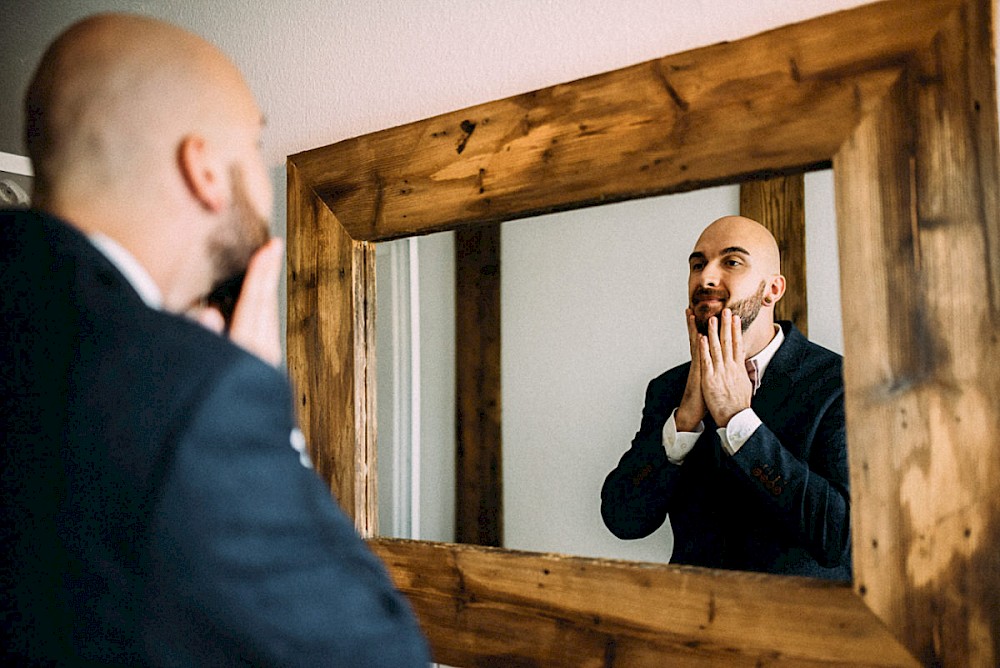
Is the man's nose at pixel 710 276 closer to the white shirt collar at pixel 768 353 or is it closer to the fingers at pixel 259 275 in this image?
the white shirt collar at pixel 768 353

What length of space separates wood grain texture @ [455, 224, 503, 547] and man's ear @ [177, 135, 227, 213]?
487mm

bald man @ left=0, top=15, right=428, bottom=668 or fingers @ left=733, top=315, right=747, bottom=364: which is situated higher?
fingers @ left=733, top=315, right=747, bottom=364

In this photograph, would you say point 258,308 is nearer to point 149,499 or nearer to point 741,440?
point 149,499

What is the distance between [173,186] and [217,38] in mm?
1014

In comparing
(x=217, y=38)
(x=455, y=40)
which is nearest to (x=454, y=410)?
(x=455, y=40)

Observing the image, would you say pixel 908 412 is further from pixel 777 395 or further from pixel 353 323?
pixel 353 323

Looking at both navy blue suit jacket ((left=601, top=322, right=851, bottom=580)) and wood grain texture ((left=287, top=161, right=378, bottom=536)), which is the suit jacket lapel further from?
wood grain texture ((left=287, top=161, right=378, bottom=536))

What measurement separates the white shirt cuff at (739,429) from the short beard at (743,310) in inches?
3.7

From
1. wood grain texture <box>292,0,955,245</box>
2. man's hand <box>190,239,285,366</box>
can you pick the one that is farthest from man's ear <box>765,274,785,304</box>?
man's hand <box>190,239,285,366</box>

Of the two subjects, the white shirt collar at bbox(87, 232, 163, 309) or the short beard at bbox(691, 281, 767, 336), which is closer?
the white shirt collar at bbox(87, 232, 163, 309)

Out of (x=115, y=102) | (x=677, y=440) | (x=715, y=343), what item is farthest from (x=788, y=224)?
(x=115, y=102)

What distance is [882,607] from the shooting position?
2.55 ft

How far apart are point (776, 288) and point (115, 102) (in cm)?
65

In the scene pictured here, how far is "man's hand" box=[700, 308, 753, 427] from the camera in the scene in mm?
911
